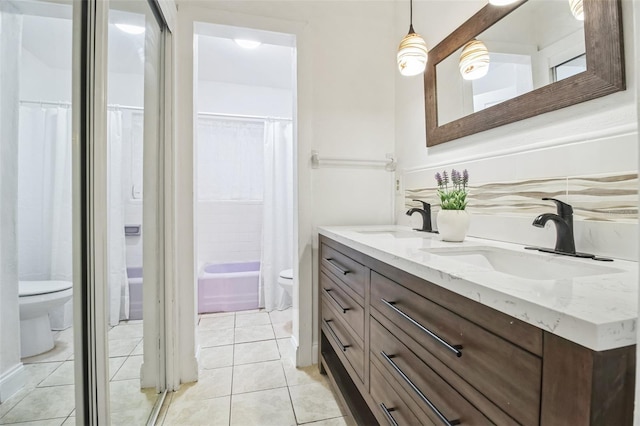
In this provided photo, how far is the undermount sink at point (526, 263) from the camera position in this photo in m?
0.81

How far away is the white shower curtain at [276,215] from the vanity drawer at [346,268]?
4.48 feet

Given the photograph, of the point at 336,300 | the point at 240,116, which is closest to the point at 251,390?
the point at 336,300

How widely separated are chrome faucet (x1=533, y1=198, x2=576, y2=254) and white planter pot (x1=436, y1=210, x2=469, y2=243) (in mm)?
262

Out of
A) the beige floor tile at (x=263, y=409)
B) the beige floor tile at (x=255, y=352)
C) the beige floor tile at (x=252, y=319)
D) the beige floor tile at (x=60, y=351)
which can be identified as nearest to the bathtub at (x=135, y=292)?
the beige floor tile at (x=60, y=351)

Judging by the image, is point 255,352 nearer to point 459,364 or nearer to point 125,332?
point 125,332

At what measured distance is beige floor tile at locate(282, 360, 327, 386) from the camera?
1667mm

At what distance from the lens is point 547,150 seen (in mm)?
1035

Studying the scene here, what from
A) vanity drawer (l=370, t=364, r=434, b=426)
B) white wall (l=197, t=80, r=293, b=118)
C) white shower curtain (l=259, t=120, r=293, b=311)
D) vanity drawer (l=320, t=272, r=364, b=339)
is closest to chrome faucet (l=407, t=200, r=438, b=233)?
vanity drawer (l=320, t=272, r=364, b=339)

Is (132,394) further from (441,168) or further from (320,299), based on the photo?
(441,168)

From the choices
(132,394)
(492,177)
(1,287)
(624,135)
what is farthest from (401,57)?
(132,394)

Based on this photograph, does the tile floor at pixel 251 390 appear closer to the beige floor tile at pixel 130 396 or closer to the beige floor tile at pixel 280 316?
the beige floor tile at pixel 130 396

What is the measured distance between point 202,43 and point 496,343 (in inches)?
112

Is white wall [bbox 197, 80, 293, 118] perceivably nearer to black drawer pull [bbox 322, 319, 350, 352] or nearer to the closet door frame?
black drawer pull [bbox 322, 319, 350, 352]

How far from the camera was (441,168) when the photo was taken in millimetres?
1560
